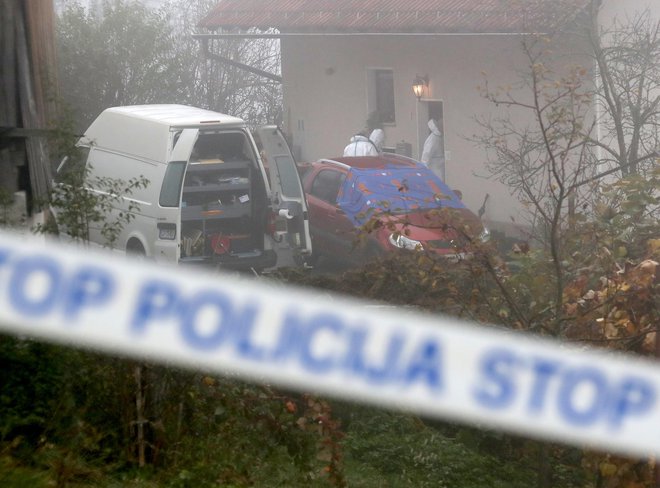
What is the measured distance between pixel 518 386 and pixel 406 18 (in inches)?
616

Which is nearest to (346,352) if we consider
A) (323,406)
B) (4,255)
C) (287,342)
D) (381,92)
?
(287,342)

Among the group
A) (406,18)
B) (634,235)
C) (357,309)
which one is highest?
(406,18)

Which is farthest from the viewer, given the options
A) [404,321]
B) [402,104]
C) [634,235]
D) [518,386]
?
[402,104]

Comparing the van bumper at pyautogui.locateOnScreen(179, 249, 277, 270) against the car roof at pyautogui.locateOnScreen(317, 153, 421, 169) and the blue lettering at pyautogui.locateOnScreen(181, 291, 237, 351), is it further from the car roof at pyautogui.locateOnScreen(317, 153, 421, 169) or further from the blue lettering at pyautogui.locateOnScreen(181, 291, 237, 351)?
the blue lettering at pyautogui.locateOnScreen(181, 291, 237, 351)

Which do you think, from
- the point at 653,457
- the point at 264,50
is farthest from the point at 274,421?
the point at 264,50

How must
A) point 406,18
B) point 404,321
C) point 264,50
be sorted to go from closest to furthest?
point 404,321 < point 406,18 < point 264,50

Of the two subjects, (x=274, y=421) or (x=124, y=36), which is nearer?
(x=274, y=421)

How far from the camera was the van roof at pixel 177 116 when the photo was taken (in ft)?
45.6

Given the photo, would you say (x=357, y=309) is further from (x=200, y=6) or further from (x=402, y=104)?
(x=200, y=6)

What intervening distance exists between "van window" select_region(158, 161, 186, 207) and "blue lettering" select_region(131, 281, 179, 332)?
5.75 meters

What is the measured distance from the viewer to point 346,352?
6.52m

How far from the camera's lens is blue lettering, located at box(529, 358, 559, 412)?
616cm

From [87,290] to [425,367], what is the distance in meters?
1.95

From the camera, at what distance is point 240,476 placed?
218 inches
